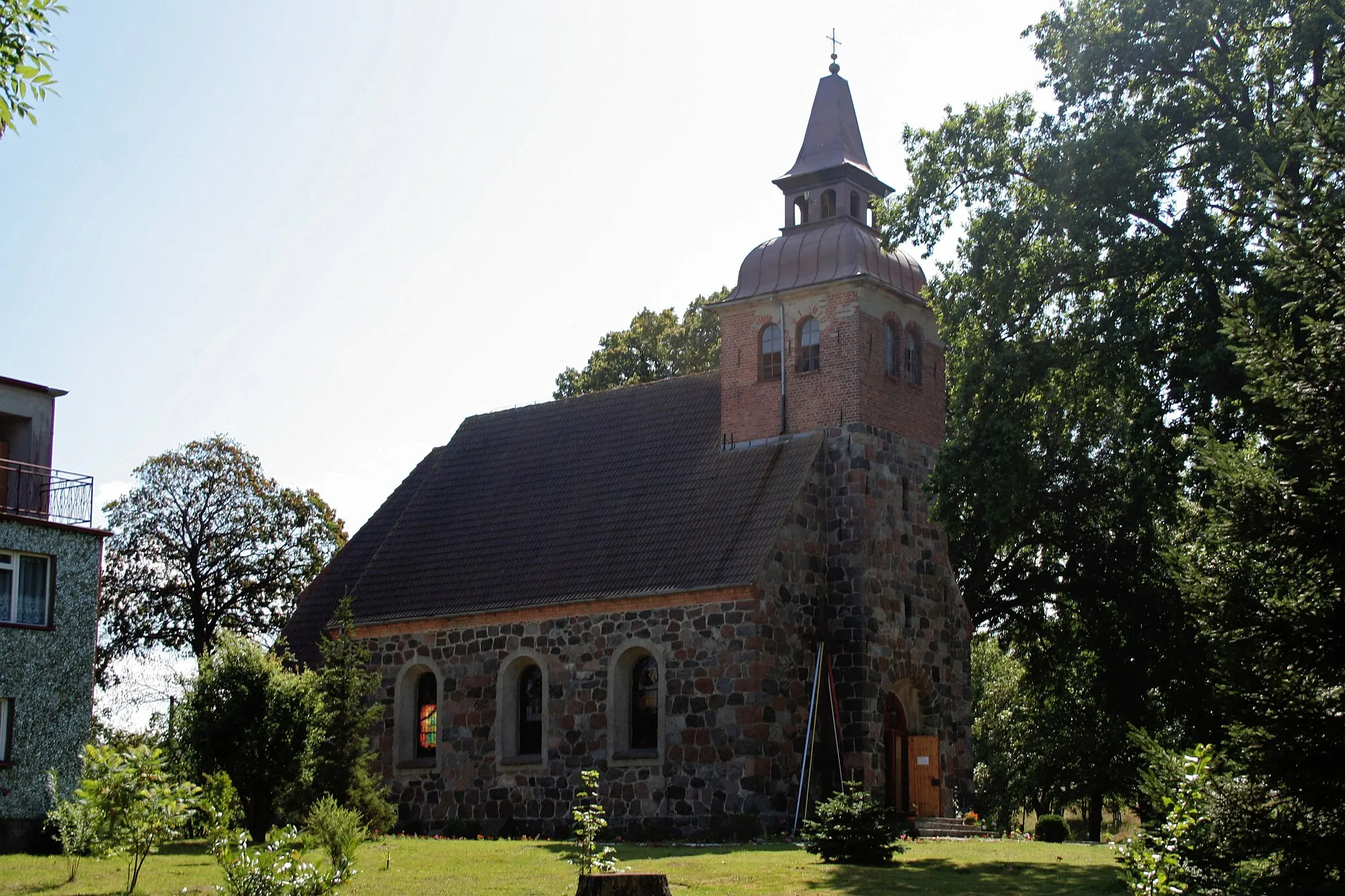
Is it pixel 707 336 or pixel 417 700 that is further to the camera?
pixel 707 336

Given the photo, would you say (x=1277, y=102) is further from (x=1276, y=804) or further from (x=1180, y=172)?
(x=1276, y=804)

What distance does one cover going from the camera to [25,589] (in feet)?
84.2

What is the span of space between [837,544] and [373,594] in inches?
411

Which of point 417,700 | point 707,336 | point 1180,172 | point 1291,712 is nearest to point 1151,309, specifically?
point 1180,172

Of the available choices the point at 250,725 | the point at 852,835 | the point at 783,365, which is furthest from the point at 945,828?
the point at 250,725

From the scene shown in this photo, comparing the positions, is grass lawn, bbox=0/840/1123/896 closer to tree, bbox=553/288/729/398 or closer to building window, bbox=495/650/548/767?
building window, bbox=495/650/548/767

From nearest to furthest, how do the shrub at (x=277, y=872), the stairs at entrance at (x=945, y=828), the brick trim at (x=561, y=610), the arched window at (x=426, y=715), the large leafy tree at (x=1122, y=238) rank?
the shrub at (x=277, y=872), the large leafy tree at (x=1122, y=238), the stairs at entrance at (x=945, y=828), the brick trim at (x=561, y=610), the arched window at (x=426, y=715)

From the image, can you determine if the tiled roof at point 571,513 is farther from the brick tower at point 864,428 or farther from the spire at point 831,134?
the spire at point 831,134

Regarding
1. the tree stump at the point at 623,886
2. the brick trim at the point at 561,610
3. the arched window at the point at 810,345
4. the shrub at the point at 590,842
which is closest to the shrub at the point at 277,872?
the tree stump at the point at 623,886

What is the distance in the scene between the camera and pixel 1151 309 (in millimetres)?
23234

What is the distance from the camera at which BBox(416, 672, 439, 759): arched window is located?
102 feet

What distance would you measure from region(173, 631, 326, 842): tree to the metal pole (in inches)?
354

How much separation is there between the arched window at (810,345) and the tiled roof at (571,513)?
1613 millimetres

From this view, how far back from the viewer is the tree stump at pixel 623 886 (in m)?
14.0
